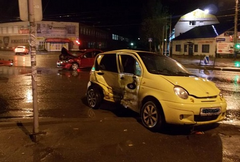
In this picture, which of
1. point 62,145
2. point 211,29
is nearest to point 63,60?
point 62,145

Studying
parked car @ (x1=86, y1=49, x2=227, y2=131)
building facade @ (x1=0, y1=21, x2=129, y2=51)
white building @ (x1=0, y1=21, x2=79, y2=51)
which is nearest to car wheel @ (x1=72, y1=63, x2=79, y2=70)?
parked car @ (x1=86, y1=49, x2=227, y2=131)

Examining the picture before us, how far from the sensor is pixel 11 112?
24.7 feet

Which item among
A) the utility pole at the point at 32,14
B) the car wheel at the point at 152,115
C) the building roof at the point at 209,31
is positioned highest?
the building roof at the point at 209,31

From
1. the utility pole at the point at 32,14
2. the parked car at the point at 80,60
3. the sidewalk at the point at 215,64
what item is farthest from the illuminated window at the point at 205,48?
the utility pole at the point at 32,14

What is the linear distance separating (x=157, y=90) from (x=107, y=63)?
2328mm

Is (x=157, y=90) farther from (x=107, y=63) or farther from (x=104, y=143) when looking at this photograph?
(x=107, y=63)

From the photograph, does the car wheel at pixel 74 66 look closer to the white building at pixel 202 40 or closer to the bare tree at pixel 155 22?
the white building at pixel 202 40

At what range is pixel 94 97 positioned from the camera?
25.2 feet

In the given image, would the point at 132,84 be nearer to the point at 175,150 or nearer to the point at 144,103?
the point at 144,103

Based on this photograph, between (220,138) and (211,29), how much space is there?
139 feet

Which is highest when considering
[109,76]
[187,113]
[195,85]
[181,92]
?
[109,76]

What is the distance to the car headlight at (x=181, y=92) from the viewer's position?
17.4 ft

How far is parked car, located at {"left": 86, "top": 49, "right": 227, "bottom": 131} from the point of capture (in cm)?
527

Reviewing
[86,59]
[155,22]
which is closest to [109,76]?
[86,59]
